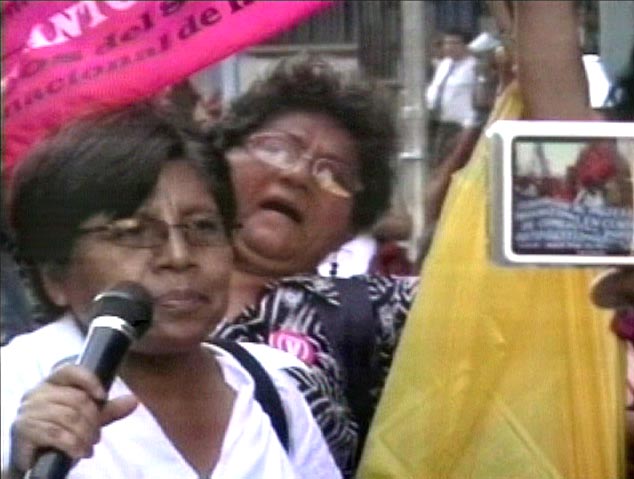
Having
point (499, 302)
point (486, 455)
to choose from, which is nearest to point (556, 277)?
point (499, 302)

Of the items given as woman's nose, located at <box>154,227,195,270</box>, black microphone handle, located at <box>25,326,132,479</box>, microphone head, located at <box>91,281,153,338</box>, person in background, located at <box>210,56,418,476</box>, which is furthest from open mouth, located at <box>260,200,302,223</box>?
black microphone handle, located at <box>25,326,132,479</box>

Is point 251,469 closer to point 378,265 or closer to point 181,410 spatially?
point 181,410

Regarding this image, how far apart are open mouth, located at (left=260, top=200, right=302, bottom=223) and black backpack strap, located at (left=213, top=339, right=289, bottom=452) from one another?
6.5 inches

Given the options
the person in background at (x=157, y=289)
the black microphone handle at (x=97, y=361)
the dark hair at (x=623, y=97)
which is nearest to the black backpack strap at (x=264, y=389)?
the person in background at (x=157, y=289)

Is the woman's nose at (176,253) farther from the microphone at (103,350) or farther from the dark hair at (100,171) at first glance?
the microphone at (103,350)

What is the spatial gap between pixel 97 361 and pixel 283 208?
0.43 meters

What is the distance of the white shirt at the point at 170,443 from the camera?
238 centimetres

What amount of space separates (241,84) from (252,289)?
0.24m

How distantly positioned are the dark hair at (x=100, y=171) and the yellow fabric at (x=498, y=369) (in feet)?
0.89

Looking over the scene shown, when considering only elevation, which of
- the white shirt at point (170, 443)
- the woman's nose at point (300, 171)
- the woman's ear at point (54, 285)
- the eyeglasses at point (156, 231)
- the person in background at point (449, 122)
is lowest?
the white shirt at point (170, 443)

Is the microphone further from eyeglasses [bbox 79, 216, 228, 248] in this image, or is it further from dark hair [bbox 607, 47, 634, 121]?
dark hair [bbox 607, 47, 634, 121]

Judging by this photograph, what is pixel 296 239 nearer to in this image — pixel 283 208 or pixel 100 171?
pixel 283 208

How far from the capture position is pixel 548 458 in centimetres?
234

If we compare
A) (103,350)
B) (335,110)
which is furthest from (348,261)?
(103,350)
